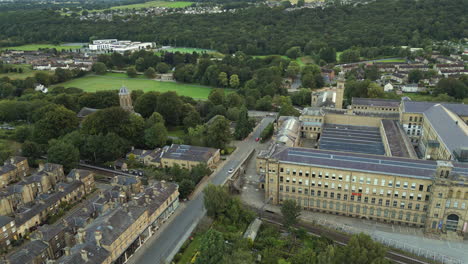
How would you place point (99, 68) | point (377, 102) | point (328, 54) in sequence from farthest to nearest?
point (328, 54) < point (99, 68) < point (377, 102)

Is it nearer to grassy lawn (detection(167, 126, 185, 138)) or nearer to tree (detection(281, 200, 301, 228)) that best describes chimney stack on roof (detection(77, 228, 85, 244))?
tree (detection(281, 200, 301, 228))

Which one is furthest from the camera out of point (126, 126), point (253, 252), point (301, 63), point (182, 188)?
point (301, 63)

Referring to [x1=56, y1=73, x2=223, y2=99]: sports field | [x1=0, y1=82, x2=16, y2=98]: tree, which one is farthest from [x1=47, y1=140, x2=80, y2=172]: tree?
[x1=0, y1=82, x2=16, y2=98]: tree

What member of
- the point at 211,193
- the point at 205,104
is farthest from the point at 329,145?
the point at 205,104

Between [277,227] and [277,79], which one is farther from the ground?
[277,79]

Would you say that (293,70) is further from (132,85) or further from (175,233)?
(175,233)

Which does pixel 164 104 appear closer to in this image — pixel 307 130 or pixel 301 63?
pixel 307 130

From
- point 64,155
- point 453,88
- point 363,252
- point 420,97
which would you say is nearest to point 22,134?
point 64,155
